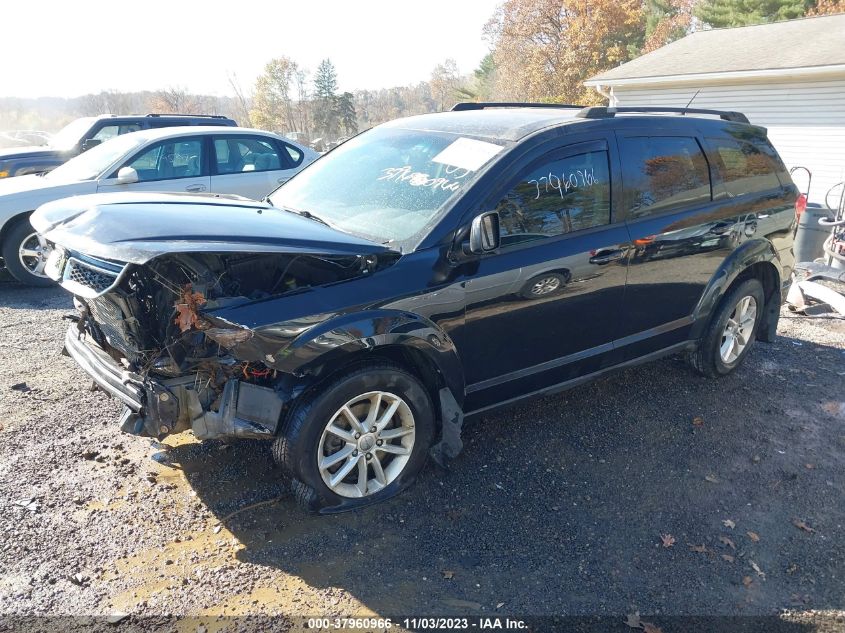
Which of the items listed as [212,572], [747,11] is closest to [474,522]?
[212,572]

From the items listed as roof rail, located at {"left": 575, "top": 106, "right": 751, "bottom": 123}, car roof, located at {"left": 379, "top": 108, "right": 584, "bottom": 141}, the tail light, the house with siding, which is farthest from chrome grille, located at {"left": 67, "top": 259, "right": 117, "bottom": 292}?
the house with siding

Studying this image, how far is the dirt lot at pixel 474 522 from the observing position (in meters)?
2.75

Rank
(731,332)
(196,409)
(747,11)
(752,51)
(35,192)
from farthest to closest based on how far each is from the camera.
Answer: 1. (747,11)
2. (752,51)
3. (35,192)
4. (731,332)
5. (196,409)

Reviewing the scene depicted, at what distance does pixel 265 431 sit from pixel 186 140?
6003 millimetres

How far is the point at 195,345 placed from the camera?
2.92 metres

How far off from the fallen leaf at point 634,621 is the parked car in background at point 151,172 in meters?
6.49

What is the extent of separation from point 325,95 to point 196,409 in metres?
39.8

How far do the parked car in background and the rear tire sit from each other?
228 inches

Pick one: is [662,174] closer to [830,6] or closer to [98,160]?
[98,160]

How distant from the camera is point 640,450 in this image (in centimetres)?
397

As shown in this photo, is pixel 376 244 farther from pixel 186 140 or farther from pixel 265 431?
pixel 186 140

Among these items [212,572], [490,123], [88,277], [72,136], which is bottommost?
[212,572]

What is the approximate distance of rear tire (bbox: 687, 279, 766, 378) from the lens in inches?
187

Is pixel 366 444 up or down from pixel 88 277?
down
